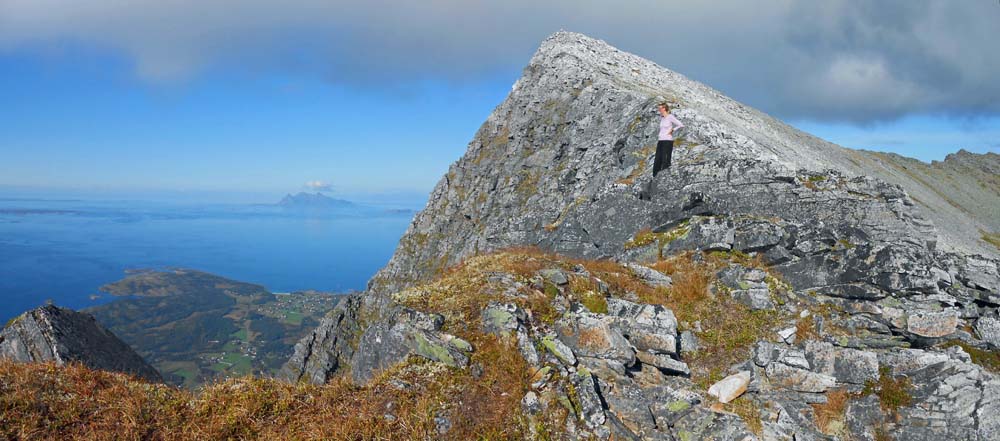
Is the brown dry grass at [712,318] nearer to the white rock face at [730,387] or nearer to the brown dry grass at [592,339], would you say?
the white rock face at [730,387]

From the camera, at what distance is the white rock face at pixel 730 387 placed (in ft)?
29.1

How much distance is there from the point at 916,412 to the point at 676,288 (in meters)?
5.30

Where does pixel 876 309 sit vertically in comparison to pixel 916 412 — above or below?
above

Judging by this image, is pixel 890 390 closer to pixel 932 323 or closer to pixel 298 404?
pixel 932 323

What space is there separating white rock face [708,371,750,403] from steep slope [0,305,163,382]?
1315cm

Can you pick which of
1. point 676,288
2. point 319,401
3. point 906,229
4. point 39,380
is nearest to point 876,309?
point 676,288

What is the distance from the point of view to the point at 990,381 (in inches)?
316

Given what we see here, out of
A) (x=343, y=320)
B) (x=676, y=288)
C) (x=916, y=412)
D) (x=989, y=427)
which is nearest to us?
(x=989, y=427)

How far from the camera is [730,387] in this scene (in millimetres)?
8969

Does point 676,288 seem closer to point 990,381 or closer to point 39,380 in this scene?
point 990,381

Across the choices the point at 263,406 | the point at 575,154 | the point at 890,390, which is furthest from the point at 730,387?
the point at 575,154

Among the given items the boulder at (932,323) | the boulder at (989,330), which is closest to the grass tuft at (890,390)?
the boulder at (932,323)

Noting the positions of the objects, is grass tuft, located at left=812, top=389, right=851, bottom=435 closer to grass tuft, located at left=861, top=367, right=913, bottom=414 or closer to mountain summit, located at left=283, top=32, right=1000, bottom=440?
mountain summit, located at left=283, top=32, right=1000, bottom=440

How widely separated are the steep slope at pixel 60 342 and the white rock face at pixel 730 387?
13154 millimetres
